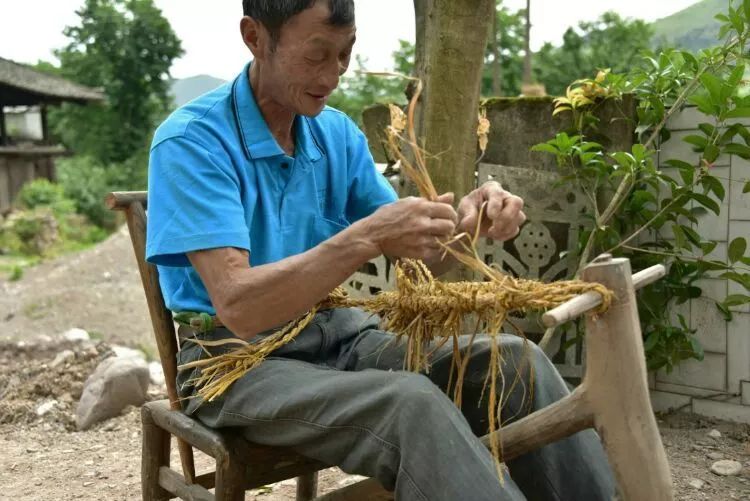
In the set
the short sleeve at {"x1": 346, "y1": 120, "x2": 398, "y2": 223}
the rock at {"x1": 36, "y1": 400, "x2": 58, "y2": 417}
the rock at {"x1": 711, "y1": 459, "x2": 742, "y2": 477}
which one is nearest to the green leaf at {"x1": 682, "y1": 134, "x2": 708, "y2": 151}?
the rock at {"x1": 711, "y1": 459, "x2": 742, "y2": 477}

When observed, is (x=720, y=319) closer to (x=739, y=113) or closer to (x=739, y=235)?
(x=739, y=235)

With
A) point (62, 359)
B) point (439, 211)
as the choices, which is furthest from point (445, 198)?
point (62, 359)

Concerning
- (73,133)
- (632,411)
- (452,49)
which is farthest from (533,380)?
(73,133)

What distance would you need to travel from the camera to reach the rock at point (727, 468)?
11.0 feet

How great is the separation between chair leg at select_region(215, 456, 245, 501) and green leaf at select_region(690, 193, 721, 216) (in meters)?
2.38

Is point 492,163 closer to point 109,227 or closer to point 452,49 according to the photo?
point 452,49

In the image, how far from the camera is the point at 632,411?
1743mm

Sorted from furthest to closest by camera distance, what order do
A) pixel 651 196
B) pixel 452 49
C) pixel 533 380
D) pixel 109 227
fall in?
1. pixel 109 227
2. pixel 651 196
3. pixel 452 49
4. pixel 533 380

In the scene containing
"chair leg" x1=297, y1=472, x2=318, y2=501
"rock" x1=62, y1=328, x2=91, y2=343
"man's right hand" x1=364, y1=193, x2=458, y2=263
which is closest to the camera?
"man's right hand" x1=364, y1=193, x2=458, y2=263

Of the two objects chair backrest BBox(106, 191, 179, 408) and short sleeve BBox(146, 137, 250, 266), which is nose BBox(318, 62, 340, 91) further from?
chair backrest BBox(106, 191, 179, 408)

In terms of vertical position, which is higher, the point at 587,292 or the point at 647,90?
the point at 647,90

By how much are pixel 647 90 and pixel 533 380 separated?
7.27 feet

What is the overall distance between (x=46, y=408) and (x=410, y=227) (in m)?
3.55

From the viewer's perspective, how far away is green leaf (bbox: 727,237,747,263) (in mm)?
3566
